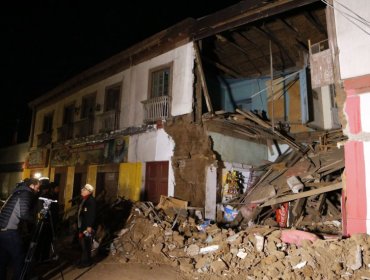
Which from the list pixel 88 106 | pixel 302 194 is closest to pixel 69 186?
pixel 88 106

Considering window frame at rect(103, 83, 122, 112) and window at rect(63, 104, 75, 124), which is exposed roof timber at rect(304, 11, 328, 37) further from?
window at rect(63, 104, 75, 124)

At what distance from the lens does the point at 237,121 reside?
10750 millimetres

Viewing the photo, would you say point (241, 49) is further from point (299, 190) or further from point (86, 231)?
point (86, 231)

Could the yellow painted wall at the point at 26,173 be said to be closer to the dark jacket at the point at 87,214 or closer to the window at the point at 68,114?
the window at the point at 68,114

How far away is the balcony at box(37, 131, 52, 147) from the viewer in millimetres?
19516

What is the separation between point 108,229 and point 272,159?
25.8ft

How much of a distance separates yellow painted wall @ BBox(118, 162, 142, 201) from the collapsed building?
0.04 m

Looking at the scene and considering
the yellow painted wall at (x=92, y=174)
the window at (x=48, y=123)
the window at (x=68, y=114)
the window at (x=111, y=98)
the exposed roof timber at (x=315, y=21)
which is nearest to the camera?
the exposed roof timber at (x=315, y=21)

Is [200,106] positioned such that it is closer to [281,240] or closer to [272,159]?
[272,159]

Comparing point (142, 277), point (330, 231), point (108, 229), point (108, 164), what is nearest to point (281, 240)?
point (330, 231)

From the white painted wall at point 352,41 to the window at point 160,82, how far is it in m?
6.58

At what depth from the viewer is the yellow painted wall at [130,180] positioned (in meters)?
12.1

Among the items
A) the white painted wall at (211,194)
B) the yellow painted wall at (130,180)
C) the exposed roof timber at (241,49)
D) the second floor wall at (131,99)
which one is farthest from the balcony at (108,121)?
the exposed roof timber at (241,49)

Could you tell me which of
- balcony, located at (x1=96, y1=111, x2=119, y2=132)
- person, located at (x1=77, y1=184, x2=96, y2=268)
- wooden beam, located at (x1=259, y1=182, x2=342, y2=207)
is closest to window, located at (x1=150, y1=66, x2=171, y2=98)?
balcony, located at (x1=96, y1=111, x2=119, y2=132)
